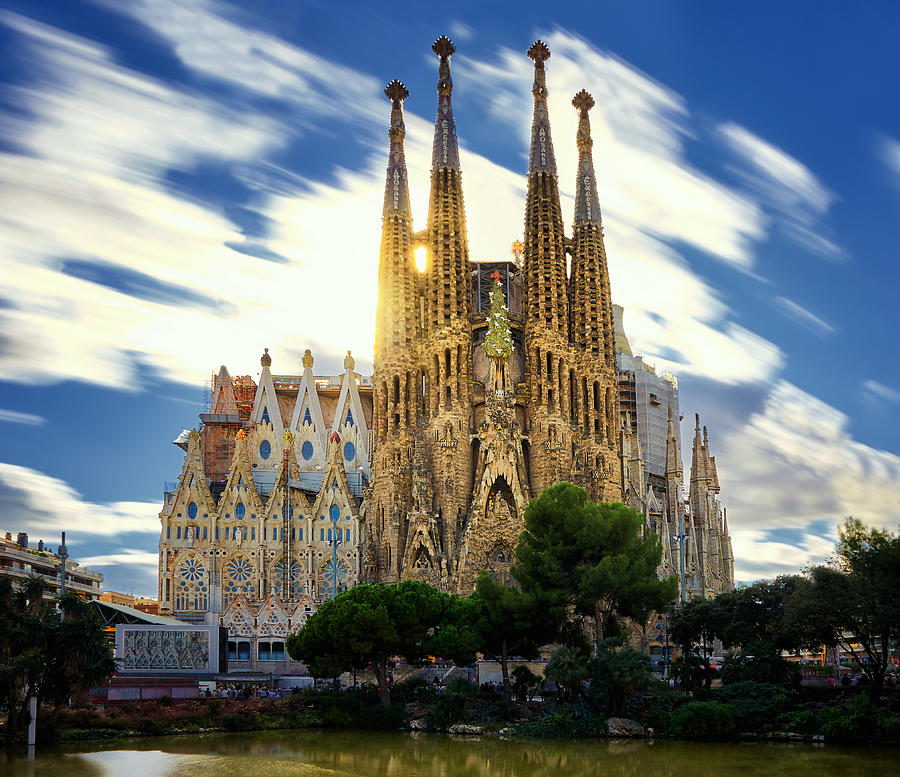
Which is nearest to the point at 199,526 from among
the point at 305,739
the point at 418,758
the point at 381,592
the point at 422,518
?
the point at 422,518

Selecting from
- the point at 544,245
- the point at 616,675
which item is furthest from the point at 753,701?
the point at 544,245

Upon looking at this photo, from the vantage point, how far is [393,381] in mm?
67812

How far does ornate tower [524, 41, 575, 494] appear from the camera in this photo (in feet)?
218

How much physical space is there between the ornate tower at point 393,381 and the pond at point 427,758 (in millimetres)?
27424

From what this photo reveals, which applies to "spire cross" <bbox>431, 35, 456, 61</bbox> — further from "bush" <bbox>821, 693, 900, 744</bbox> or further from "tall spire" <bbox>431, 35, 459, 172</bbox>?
"bush" <bbox>821, 693, 900, 744</bbox>

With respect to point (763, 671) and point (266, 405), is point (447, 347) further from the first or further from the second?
point (763, 671)

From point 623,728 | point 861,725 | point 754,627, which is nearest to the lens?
point 861,725

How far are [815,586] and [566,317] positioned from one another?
32.7 metres

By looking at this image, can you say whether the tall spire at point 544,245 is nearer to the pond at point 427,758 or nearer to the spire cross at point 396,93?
the spire cross at point 396,93

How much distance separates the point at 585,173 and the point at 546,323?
11841mm

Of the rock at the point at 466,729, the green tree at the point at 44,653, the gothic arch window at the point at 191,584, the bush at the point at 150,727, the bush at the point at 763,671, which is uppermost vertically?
the gothic arch window at the point at 191,584

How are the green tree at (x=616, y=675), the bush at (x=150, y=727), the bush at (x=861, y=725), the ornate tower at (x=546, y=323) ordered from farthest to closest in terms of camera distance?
1. the ornate tower at (x=546, y=323)
2. the green tree at (x=616, y=675)
3. the bush at (x=150, y=727)
4. the bush at (x=861, y=725)

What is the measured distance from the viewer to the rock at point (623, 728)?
3838 centimetres

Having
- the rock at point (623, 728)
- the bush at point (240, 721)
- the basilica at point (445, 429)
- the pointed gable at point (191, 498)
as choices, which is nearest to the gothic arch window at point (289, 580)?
the basilica at point (445, 429)
